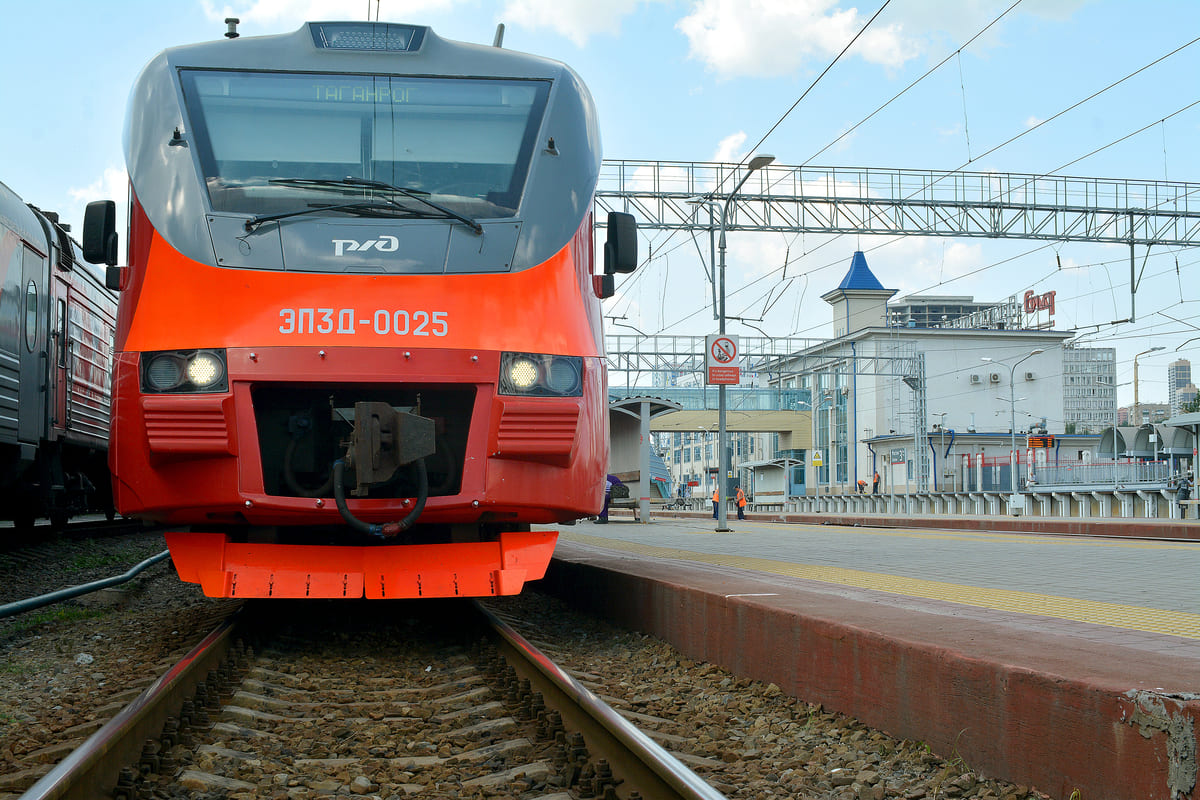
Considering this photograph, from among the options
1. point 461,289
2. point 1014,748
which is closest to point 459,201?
point 461,289

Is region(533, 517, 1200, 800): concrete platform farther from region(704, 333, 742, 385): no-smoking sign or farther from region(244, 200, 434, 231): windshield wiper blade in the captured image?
region(704, 333, 742, 385): no-smoking sign

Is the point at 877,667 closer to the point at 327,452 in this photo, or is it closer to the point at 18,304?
the point at 327,452

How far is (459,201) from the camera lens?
5.93 m

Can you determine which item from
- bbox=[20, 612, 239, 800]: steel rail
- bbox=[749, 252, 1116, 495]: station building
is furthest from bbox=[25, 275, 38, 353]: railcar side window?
bbox=[749, 252, 1116, 495]: station building

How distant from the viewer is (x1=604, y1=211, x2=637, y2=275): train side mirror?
22.1 ft

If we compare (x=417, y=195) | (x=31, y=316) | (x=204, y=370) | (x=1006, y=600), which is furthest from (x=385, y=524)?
(x=31, y=316)

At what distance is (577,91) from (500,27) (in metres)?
1.65

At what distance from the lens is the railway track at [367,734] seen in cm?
330

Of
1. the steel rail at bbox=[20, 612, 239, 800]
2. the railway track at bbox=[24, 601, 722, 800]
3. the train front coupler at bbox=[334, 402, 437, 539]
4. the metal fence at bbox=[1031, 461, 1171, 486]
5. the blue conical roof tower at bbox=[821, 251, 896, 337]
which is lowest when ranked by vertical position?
the railway track at bbox=[24, 601, 722, 800]

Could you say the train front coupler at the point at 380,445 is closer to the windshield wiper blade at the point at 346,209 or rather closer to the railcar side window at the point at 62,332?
the windshield wiper blade at the point at 346,209

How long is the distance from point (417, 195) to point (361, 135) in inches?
21.5

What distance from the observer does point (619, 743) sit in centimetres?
345

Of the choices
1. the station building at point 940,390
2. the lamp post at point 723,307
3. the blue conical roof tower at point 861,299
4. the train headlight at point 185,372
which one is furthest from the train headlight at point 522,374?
the blue conical roof tower at point 861,299

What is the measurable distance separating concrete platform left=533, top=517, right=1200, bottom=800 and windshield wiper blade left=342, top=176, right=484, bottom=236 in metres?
2.29
